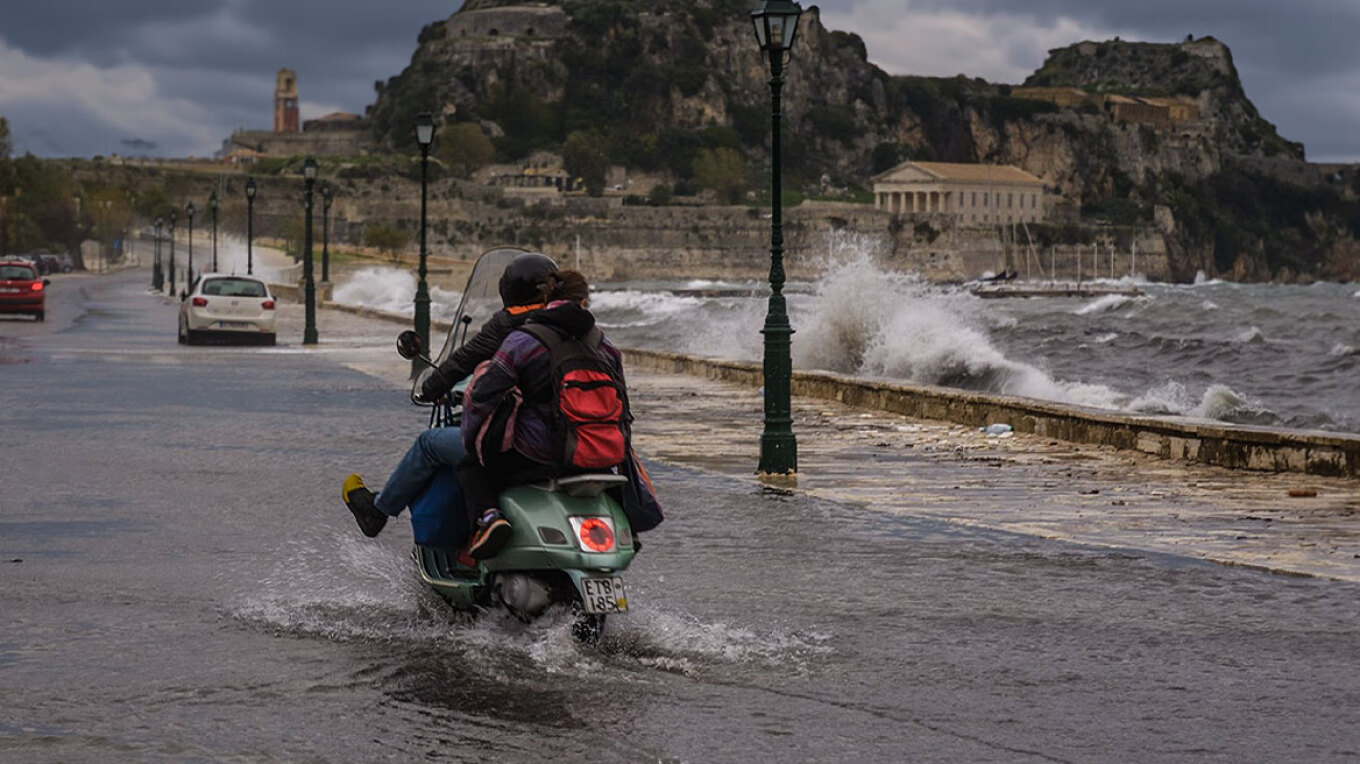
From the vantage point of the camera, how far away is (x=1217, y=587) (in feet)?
28.2

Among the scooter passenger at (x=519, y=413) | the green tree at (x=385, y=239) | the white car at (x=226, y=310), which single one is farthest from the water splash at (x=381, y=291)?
the scooter passenger at (x=519, y=413)

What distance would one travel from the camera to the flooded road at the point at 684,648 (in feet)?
18.7

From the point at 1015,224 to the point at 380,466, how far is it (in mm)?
187372

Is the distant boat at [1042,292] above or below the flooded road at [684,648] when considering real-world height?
below

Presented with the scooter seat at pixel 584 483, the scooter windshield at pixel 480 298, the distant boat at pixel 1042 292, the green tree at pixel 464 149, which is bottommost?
the distant boat at pixel 1042 292

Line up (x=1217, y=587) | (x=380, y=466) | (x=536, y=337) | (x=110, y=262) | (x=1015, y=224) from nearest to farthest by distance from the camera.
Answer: (x=536, y=337) < (x=1217, y=587) < (x=380, y=466) < (x=110, y=262) < (x=1015, y=224)

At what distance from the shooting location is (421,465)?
716 cm

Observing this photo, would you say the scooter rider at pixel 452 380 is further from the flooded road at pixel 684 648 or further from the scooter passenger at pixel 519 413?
the flooded road at pixel 684 648

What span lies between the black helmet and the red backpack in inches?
16.6

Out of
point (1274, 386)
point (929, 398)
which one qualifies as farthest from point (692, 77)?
point (929, 398)

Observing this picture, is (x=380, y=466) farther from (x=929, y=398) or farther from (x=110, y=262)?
(x=110, y=262)

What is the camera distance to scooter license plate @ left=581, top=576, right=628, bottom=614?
6.50 meters

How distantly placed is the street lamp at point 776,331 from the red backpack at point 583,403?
6.13 meters

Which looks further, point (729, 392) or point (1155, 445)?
point (729, 392)
